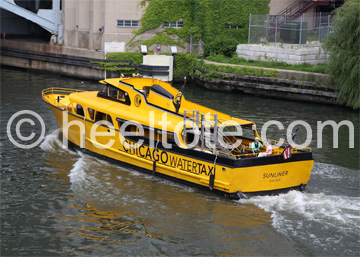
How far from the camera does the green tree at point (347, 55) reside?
29703mm

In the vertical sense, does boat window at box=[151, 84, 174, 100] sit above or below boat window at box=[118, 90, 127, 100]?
above

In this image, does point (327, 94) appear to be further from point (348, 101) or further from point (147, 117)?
point (147, 117)

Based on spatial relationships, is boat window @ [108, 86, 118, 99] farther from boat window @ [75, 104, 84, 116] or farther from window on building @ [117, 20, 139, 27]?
window on building @ [117, 20, 139, 27]

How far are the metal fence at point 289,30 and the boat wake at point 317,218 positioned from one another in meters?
20.3

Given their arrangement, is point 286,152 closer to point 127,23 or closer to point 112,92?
point 112,92

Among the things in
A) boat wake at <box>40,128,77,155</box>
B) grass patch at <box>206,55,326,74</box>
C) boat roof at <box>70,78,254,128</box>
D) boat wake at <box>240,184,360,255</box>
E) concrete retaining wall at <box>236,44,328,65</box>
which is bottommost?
boat wake at <box>240,184,360,255</box>

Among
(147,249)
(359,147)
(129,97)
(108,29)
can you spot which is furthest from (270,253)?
(108,29)

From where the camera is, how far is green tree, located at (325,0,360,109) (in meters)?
29.7

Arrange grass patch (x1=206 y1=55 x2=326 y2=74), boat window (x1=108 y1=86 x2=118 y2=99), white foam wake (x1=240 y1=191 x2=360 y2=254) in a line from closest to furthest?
white foam wake (x1=240 y1=191 x2=360 y2=254) → boat window (x1=108 y1=86 x2=118 y2=99) → grass patch (x1=206 y1=55 x2=326 y2=74)

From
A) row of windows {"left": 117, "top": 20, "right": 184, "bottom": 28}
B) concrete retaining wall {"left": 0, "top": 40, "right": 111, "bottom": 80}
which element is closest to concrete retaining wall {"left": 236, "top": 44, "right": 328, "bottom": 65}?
row of windows {"left": 117, "top": 20, "right": 184, "bottom": 28}

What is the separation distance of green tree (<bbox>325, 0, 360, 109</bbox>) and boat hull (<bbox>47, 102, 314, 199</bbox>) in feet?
45.8

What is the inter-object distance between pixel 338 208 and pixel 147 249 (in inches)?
226

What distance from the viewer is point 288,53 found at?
35.6 m

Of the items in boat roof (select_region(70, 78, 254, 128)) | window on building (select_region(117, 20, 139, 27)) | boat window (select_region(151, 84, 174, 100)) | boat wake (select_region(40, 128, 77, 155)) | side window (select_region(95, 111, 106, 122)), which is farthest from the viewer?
window on building (select_region(117, 20, 139, 27))
